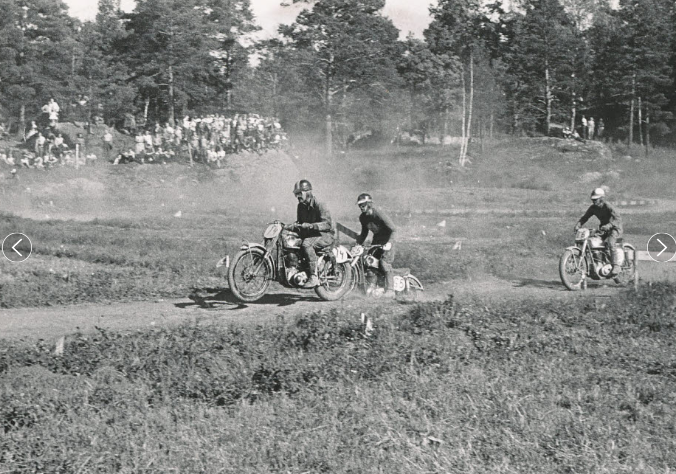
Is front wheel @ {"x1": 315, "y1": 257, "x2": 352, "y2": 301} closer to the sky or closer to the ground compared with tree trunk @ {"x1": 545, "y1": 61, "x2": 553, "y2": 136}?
closer to the ground

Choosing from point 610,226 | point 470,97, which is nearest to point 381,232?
point 610,226

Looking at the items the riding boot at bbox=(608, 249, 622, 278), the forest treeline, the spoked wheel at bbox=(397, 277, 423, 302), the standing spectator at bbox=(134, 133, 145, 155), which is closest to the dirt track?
the spoked wheel at bbox=(397, 277, 423, 302)

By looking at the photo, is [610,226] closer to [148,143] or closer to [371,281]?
[371,281]

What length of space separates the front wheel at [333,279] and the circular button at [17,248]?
22.0 ft

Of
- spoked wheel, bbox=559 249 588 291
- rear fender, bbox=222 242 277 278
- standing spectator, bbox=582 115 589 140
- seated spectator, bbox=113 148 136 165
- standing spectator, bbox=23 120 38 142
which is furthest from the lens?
standing spectator, bbox=582 115 589 140

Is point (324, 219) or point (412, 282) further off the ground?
point (324, 219)

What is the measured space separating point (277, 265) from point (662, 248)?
11066 millimetres

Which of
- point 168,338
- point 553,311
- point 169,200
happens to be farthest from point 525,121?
point 168,338

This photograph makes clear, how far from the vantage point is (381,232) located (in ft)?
45.1

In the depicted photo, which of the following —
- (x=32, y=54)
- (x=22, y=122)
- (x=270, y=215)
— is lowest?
(x=270, y=215)

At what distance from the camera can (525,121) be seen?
58312mm

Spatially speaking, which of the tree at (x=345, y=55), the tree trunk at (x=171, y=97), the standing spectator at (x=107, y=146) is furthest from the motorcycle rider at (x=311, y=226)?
the tree at (x=345, y=55)

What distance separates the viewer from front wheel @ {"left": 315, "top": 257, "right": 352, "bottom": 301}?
43.1ft

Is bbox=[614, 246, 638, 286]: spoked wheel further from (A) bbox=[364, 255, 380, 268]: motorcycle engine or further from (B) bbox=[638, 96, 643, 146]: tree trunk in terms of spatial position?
(B) bbox=[638, 96, 643, 146]: tree trunk
